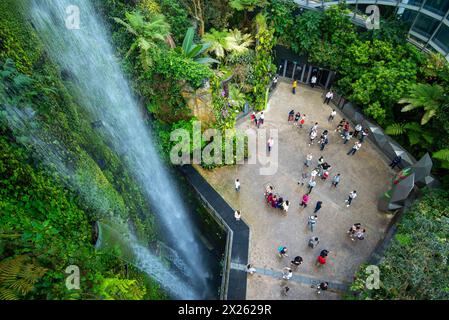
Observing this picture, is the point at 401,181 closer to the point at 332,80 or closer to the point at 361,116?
the point at 361,116

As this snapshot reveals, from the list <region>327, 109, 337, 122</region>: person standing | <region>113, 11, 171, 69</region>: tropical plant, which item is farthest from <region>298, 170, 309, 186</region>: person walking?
<region>113, 11, 171, 69</region>: tropical plant

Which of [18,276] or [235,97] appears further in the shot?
[235,97]

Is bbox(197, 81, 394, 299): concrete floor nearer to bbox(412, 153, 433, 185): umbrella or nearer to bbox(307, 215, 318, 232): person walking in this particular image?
bbox(307, 215, 318, 232): person walking

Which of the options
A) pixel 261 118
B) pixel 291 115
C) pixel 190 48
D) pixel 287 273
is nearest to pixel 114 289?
pixel 287 273

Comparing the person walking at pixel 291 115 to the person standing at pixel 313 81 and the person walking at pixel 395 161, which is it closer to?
the person standing at pixel 313 81

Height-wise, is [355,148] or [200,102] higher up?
[200,102]

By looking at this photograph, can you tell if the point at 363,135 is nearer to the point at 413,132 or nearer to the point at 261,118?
the point at 413,132
